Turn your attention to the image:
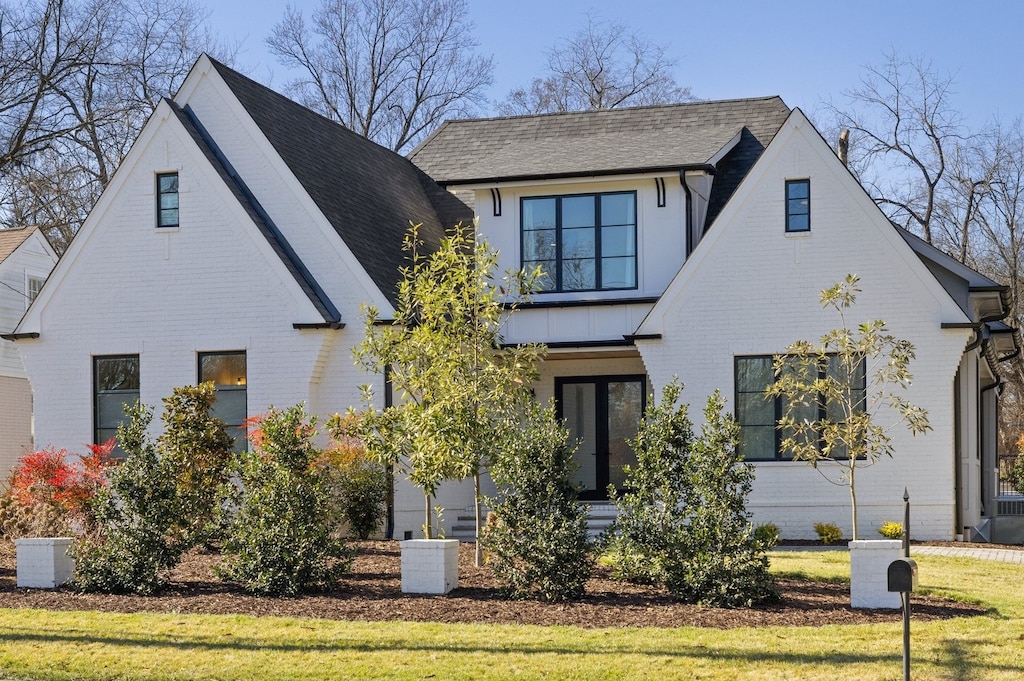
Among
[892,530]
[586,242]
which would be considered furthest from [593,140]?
[892,530]

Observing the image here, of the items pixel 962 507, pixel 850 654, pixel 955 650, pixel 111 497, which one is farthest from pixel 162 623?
pixel 962 507

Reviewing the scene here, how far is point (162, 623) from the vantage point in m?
12.0

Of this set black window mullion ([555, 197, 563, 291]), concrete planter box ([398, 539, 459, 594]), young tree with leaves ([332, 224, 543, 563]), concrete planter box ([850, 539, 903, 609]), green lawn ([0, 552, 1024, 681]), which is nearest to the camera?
green lawn ([0, 552, 1024, 681])

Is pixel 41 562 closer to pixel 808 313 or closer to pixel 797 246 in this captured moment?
pixel 808 313

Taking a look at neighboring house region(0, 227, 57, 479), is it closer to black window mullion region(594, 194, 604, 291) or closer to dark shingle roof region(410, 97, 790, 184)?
dark shingle roof region(410, 97, 790, 184)

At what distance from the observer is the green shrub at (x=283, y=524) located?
13.5 metres

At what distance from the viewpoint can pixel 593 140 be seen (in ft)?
75.9

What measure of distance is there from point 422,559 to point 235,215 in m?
8.85

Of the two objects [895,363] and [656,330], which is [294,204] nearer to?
[656,330]

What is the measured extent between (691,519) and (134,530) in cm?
646

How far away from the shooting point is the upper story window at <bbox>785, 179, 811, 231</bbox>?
19.2 metres

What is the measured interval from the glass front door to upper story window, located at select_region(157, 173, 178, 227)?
7.36m

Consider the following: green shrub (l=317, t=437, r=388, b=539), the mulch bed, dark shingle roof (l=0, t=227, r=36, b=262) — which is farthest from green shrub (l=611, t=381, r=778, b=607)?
dark shingle roof (l=0, t=227, r=36, b=262)

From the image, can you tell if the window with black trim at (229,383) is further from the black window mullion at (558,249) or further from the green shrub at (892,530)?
the green shrub at (892,530)
